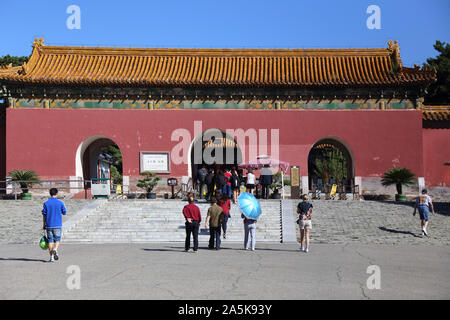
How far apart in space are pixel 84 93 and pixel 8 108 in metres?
3.45

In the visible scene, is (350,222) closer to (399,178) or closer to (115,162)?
(399,178)

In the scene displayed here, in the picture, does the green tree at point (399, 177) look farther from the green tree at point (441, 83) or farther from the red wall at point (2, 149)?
the red wall at point (2, 149)

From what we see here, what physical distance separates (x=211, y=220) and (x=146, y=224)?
4781 mm

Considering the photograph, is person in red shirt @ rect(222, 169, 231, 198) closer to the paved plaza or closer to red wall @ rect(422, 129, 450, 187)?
the paved plaza

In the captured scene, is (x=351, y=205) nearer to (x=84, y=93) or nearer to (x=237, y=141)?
(x=237, y=141)

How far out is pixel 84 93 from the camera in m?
26.5

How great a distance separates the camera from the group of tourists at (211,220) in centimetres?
1127

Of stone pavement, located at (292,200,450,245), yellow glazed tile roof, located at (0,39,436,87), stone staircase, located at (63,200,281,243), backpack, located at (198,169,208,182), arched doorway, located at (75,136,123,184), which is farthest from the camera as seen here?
arched doorway, located at (75,136,123,184)

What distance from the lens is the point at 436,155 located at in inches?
1067

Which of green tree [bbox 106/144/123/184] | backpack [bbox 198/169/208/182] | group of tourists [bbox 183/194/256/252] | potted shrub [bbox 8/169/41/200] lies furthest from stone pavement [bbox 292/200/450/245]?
green tree [bbox 106/144/123/184]

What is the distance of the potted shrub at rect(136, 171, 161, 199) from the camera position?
23856 millimetres

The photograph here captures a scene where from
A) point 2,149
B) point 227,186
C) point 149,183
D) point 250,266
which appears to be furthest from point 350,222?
point 2,149

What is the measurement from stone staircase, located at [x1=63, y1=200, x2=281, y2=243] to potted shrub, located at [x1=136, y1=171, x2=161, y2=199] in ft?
9.65

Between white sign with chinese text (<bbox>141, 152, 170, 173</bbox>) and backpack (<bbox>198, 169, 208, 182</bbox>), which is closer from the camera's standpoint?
backpack (<bbox>198, 169, 208, 182</bbox>)
